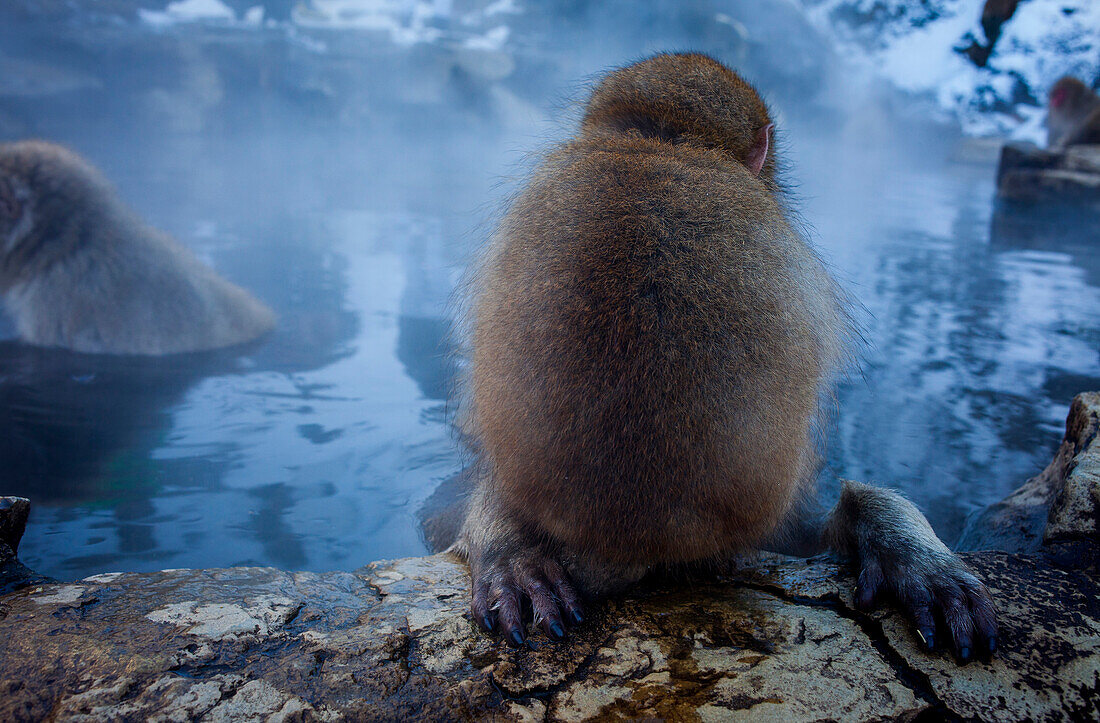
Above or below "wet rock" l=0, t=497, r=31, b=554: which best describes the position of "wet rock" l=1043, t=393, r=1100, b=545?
above

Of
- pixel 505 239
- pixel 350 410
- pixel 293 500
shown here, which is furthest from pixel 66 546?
pixel 505 239

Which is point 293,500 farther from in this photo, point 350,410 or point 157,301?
point 157,301

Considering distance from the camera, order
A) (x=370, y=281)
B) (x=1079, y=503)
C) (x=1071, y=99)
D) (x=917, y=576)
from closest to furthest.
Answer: (x=917, y=576)
(x=1079, y=503)
(x=370, y=281)
(x=1071, y=99)

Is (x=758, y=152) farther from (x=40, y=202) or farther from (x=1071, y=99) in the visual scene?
(x=1071, y=99)

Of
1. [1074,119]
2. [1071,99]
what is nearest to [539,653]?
[1071,99]

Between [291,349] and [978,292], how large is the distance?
437 cm

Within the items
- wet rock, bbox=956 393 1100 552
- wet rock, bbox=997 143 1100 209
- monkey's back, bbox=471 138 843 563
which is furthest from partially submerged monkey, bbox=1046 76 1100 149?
monkey's back, bbox=471 138 843 563

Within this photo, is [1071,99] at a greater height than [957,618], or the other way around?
[1071,99]

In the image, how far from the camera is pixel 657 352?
1.11 metres

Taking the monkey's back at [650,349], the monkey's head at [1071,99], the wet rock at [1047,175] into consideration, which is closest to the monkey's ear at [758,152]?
the monkey's back at [650,349]

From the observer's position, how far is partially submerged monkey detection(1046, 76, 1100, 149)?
779cm

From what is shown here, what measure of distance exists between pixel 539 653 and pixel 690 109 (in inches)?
44.0

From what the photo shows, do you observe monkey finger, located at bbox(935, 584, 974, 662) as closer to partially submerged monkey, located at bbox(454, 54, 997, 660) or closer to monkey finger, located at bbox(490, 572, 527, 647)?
partially submerged monkey, located at bbox(454, 54, 997, 660)

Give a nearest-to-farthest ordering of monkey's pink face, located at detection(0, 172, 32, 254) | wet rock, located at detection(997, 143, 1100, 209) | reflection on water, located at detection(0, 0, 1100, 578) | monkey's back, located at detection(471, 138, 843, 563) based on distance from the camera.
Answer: monkey's back, located at detection(471, 138, 843, 563), reflection on water, located at detection(0, 0, 1100, 578), monkey's pink face, located at detection(0, 172, 32, 254), wet rock, located at detection(997, 143, 1100, 209)
